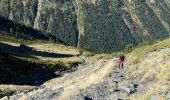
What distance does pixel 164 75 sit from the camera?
39156 mm

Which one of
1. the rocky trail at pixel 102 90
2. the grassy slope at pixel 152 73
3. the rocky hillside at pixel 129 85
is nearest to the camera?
the grassy slope at pixel 152 73

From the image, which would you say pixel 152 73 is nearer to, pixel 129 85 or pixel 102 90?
pixel 129 85

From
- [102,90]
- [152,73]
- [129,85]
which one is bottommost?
[102,90]

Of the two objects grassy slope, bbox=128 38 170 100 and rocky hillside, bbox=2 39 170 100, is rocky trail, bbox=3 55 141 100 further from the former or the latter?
grassy slope, bbox=128 38 170 100

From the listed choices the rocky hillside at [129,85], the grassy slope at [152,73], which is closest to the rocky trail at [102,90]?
the rocky hillside at [129,85]

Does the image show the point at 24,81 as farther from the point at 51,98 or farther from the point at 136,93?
the point at 136,93

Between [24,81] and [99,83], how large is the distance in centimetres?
7939

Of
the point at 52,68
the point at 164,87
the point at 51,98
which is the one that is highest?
the point at 164,87

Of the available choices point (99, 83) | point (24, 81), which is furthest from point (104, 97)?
point (24, 81)

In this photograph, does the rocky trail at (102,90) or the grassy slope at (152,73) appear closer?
the grassy slope at (152,73)

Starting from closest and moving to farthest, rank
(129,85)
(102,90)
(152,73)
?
1. (129,85)
2. (152,73)
3. (102,90)

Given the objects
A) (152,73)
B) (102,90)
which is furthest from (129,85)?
(102,90)

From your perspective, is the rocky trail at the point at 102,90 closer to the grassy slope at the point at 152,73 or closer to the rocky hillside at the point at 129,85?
the rocky hillside at the point at 129,85

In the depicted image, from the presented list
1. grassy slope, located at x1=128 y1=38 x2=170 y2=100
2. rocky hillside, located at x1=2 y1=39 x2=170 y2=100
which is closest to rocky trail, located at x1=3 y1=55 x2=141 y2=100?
rocky hillside, located at x1=2 y1=39 x2=170 y2=100
